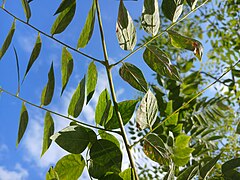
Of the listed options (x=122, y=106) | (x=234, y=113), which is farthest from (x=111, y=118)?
(x=234, y=113)

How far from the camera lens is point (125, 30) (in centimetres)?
37

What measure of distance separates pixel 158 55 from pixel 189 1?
0.22 feet

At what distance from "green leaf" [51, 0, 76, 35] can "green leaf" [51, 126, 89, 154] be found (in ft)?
0.32

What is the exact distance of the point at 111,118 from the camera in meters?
0.39

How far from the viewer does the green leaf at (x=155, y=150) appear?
0.37m

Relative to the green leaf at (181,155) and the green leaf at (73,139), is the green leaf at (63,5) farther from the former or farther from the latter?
the green leaf at (181,155)

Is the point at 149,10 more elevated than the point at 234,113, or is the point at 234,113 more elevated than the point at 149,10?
the point at 234,113

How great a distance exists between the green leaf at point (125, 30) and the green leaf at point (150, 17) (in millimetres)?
14

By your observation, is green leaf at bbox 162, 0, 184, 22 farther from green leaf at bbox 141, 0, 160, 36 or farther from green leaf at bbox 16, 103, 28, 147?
green leaf at bbox 16, 103, 28, 147

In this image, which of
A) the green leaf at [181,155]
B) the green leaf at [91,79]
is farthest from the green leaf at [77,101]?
the green leaf at [181,155]

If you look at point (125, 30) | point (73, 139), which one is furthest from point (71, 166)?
point (125, 30)

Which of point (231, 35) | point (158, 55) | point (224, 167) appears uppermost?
point (231, 35)

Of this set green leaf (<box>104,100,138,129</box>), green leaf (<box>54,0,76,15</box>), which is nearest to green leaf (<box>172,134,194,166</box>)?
green leaf (<box>104,100,138,129</box>)

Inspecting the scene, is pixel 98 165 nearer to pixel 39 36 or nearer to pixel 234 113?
pixel 39 36
